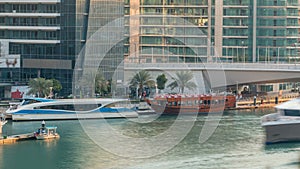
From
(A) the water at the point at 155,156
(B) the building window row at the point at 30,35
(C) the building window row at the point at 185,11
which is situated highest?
(C) the building window row at the point at 185,11

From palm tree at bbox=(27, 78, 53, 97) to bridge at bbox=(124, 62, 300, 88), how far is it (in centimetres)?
368

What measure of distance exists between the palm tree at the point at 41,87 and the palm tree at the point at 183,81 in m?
5.23

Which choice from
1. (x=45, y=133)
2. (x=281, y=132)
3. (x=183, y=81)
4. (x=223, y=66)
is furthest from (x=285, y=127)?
(x=183, y=81)

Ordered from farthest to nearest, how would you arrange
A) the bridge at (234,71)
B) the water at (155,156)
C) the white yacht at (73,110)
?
the bridge at (234,71)
the white yacht at (73,110)
the water at (155,156)

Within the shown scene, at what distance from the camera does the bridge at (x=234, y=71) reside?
34.4 meters

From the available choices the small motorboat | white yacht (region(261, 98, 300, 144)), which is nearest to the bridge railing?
white yacht (region(261, 98, 300, 144))

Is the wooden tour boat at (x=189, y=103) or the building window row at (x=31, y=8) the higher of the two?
the building window row at (x=31, y=8)

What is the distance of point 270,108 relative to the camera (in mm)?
35062

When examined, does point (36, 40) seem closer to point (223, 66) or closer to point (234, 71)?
point (223, 66)

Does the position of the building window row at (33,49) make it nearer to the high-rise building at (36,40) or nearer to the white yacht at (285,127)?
the high-rise building at (36,40)

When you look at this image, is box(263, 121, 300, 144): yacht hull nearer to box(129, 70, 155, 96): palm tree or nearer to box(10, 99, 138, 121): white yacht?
box(10, 99, 138, 121): white yacht

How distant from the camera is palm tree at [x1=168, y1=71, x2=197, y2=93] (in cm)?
3591

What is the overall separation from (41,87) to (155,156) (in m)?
11.0

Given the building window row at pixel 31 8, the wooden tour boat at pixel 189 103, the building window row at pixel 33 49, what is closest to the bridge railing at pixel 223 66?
the wooden tour boat at pixel 189 103
